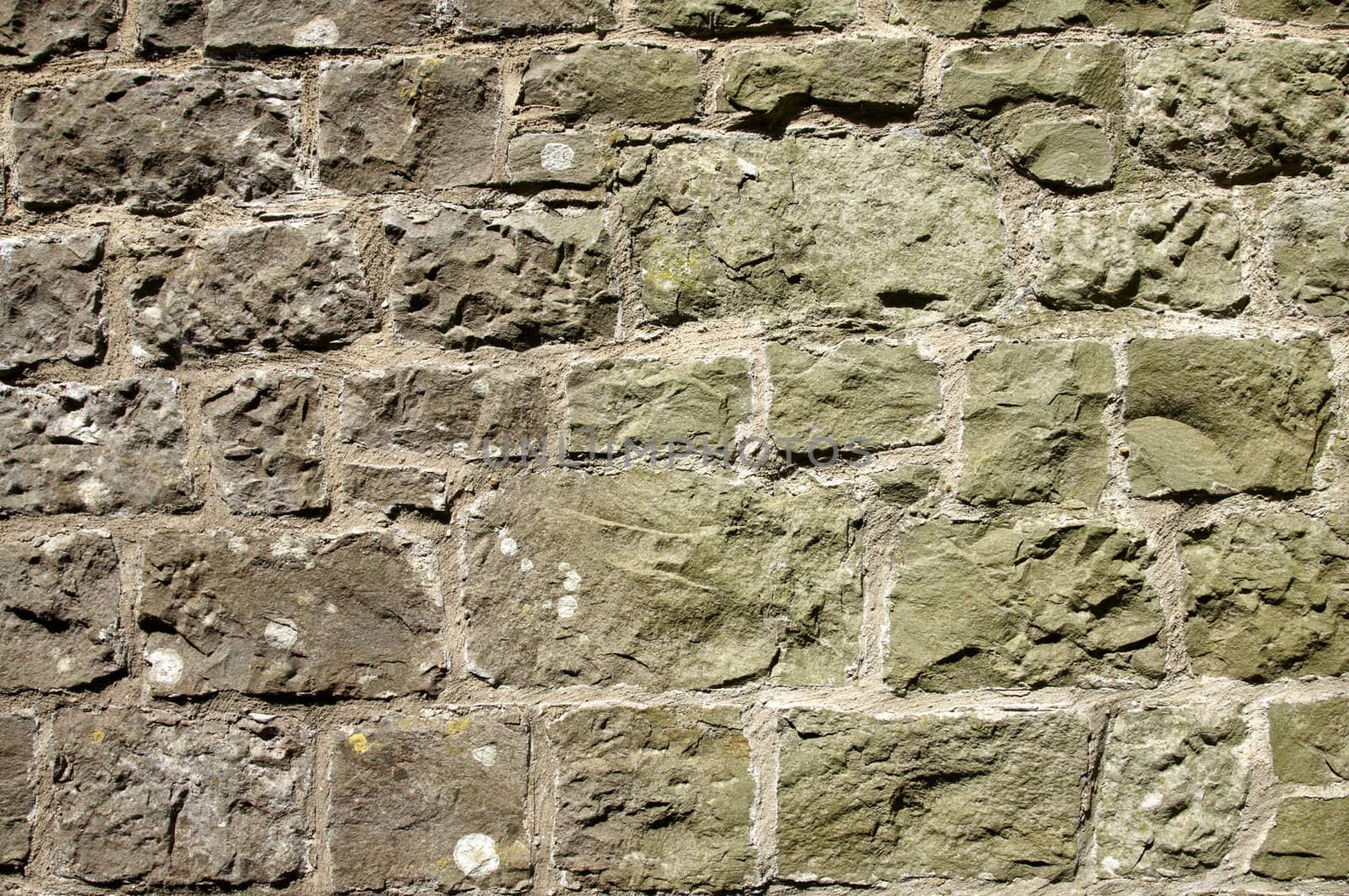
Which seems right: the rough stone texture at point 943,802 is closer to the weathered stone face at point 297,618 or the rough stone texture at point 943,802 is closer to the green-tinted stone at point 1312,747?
the green-tinted stone at point 1312,747

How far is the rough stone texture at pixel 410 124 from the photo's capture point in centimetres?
132

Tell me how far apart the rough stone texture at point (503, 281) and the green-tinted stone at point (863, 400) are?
28 cm

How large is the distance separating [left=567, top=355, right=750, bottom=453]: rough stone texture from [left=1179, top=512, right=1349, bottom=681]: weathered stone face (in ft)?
2.22

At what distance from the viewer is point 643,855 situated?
1.25m

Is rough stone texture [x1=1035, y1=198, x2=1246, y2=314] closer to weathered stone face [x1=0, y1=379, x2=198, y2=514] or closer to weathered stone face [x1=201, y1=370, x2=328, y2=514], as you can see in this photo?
weathered stone face [x1=201, y1=370, x2=328, y2=514]

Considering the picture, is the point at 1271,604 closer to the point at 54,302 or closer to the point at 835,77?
the point at 835,77

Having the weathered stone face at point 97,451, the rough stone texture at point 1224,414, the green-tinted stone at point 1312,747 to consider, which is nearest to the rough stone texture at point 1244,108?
the rough stone texture at point 1224,414

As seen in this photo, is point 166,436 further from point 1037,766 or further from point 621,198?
point 1037,766

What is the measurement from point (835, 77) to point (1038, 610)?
2.67 feet

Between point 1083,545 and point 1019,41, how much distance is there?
2.40 feet

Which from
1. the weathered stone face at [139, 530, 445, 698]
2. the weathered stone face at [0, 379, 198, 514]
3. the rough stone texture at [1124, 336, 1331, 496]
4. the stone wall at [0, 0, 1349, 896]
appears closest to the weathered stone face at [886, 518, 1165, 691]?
the stone wall at [0, 0, 1349, 896]

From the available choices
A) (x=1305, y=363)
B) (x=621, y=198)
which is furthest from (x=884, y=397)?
(x=1305, y=363)

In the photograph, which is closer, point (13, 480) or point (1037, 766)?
point (1037, 766)

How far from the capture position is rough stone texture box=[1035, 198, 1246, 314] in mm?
1269
